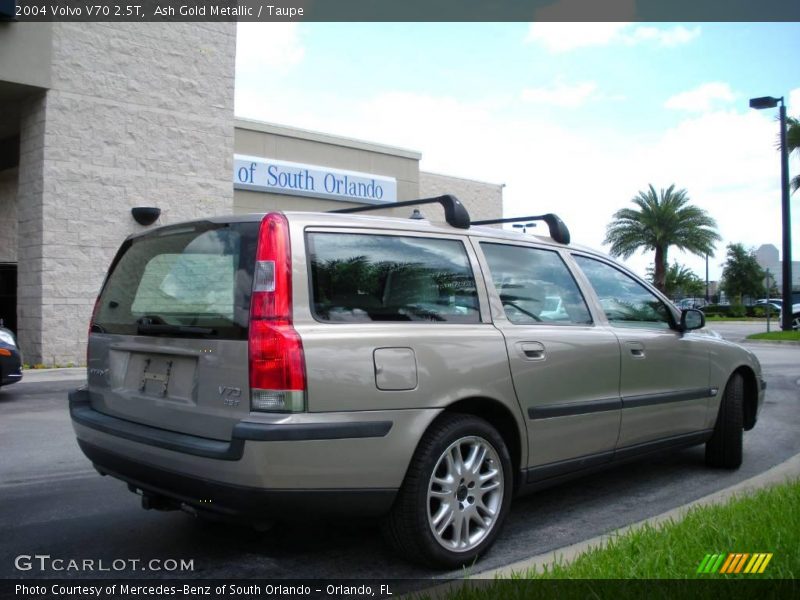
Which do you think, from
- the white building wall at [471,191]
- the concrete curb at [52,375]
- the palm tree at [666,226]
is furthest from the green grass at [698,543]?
the palm tree at [666,226]

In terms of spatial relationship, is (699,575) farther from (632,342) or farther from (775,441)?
(775,441)

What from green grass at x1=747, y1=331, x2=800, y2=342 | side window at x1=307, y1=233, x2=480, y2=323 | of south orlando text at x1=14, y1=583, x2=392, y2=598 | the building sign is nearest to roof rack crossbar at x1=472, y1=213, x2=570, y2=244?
side window at x1=307, y1=233, x2=480, y2=323

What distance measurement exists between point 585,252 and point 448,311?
5.00 feet

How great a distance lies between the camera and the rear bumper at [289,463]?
115 inches

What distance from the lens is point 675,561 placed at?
3.12 metres

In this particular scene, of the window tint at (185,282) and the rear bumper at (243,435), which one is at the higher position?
the window tint at (185,282)

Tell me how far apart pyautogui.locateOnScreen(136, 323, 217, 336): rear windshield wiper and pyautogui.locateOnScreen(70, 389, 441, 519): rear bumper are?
44cm

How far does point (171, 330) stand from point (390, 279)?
40.8 inches

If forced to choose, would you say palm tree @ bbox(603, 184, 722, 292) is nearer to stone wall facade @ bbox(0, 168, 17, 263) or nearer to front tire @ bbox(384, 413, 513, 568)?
stone wall facade @ bbox(0, 168, 17, 263)

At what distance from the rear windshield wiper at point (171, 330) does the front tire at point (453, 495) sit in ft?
3.55

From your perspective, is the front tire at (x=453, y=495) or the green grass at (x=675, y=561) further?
the front tire at (x=453, y=495)

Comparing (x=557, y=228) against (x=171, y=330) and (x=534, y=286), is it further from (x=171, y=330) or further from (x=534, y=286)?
A: (x=171, y=330)

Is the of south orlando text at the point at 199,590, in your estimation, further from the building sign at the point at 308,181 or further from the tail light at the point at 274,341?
the building sign at the point at 308,181

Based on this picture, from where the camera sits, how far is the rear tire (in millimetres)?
5391
